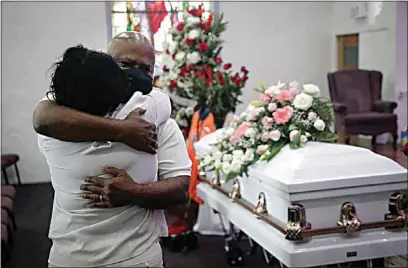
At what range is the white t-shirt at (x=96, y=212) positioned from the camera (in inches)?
48.2

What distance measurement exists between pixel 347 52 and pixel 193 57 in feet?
13.4

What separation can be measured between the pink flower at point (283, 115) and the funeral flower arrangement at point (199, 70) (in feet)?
3.72

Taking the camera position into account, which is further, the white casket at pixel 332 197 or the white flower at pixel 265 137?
the white flower at pixel 265 137

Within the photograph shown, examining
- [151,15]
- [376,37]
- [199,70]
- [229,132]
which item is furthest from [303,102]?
[376,37]

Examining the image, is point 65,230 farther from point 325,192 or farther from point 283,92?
point 283,92

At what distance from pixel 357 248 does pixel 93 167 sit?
57.9 inches

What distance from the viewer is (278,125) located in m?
2.72

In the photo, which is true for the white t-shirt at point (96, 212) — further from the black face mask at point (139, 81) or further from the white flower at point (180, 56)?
the white flower at point (180, 56)

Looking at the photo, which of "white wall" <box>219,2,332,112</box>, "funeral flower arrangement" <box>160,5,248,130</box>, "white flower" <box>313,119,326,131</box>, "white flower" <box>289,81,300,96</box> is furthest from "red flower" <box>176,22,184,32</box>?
"white wall" <box>219,2,332,112</box>

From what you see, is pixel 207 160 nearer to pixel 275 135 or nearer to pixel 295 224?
pixel 275 135

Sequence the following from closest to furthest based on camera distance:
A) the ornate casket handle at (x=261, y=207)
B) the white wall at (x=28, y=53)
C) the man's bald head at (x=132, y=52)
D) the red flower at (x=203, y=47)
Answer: the man's bald head at (x=132, y=52), the ornate casket handle at (x=261, y=207), the red flower at (x=203, y=47), the white wall at (x=28, y=53)

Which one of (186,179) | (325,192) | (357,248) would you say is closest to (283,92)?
(325,192)

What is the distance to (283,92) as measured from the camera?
280 centimetres

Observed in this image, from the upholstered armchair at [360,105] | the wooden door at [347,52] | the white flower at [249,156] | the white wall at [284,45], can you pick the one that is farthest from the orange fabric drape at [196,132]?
the wooden door at [347,52]
